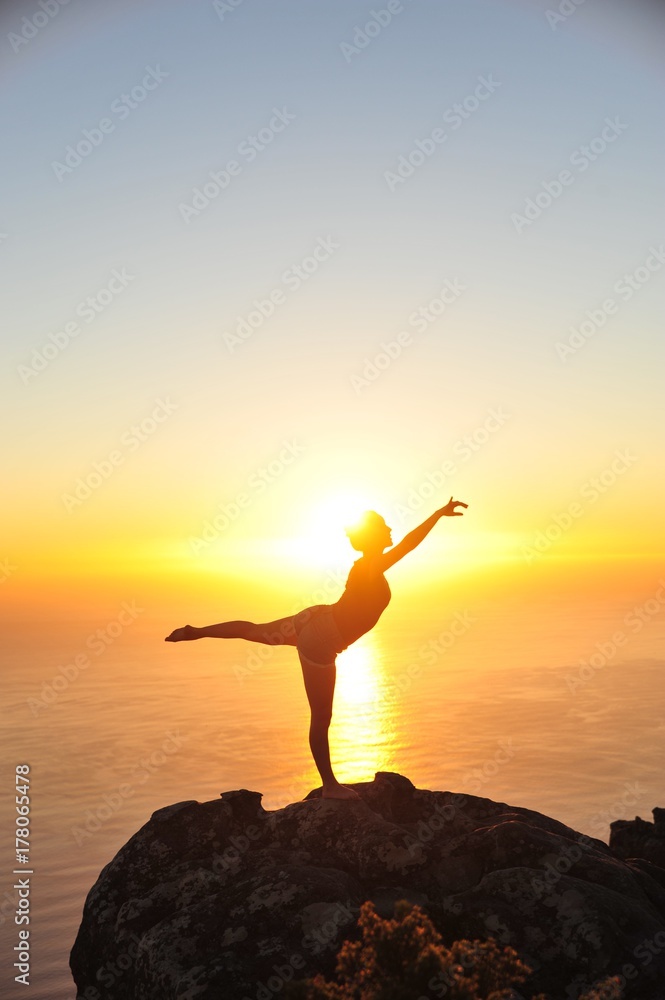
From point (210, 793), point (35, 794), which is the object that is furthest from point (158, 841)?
point (35, 794)

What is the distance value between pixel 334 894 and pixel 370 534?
5.69 meters

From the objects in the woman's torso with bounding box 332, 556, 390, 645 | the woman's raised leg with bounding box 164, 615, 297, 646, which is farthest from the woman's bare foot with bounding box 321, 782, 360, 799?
the woman's raised leg with bounding box 164, 615, 297, 646

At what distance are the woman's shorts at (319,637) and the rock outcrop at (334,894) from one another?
239cm

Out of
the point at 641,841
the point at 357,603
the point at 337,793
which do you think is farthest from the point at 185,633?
the point at 641,841

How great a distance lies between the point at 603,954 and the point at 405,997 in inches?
168

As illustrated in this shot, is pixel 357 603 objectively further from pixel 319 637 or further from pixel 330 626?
pixel 319 637

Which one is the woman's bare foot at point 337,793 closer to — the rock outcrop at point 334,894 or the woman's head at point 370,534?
the rock outcrop at point 334,894

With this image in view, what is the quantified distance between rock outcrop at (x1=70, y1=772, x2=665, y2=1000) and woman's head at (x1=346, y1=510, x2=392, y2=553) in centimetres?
418

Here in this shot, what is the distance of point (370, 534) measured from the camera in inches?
570

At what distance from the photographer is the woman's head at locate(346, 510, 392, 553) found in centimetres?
1447

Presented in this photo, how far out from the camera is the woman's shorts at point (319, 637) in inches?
576

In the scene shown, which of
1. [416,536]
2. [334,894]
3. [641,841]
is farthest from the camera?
[641,841]

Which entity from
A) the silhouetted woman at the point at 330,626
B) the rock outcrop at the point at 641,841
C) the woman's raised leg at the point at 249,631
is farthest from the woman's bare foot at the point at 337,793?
the rock outcrop at the point at 641,841

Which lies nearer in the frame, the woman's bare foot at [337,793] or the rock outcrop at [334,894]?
the rock outcrop at [334,894]
